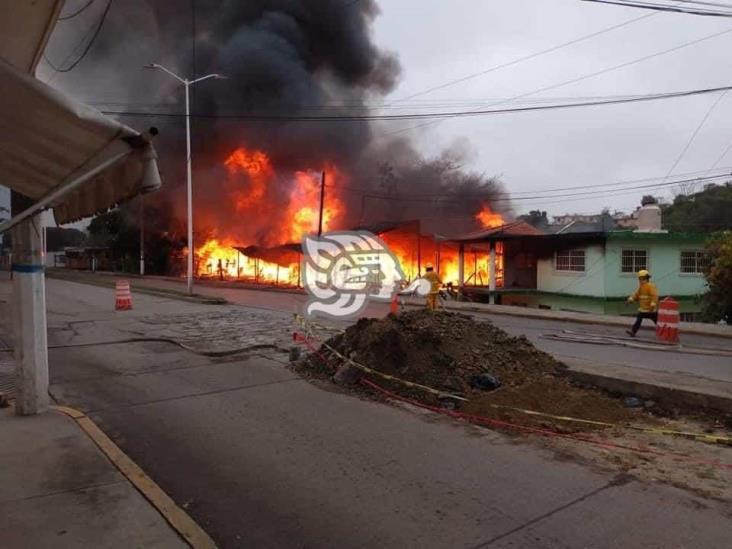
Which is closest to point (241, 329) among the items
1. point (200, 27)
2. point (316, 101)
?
point (316, 101)

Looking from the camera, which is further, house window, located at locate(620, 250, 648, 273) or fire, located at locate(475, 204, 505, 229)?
fire, located at locate(475, 204, 505, 229)

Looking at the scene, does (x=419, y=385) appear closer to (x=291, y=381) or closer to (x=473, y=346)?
(x=473, y=346)

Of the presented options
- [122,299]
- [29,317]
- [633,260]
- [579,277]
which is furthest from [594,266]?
[29,317]

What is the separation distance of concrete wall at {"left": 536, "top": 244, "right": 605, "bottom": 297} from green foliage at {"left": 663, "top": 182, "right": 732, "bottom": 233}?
67.0 feet

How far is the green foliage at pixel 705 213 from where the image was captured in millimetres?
41478

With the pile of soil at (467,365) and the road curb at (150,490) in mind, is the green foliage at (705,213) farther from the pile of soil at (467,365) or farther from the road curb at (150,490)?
the road curb at (150,490)

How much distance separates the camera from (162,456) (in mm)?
4855

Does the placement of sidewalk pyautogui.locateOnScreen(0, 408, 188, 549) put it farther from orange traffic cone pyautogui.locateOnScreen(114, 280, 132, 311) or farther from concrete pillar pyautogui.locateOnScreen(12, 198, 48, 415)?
orange traffic cone pyautogui.locateOnScreen(114, 280, 132, 311)

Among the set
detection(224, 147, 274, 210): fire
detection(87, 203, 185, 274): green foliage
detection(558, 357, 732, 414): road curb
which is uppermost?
detection(224, 147, 274, 210): fire

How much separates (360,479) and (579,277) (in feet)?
73.5

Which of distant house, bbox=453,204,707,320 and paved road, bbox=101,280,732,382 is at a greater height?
distant house, bbox=453,204,707,320

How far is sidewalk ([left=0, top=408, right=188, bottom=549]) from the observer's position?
3340 millimetres

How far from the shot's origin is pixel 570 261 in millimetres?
25375

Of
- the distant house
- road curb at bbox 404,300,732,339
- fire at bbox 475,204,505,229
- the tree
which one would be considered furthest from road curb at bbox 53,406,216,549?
fire at bbox 475,204,505,229
